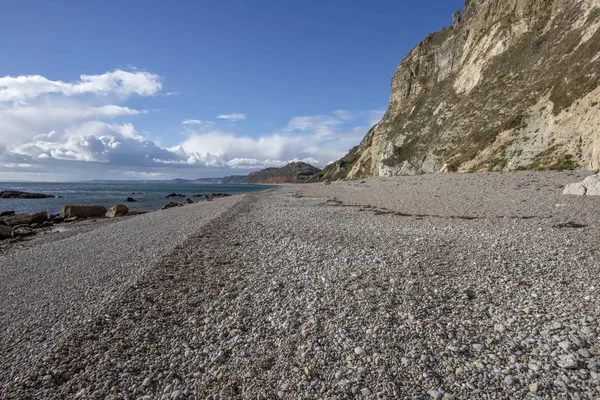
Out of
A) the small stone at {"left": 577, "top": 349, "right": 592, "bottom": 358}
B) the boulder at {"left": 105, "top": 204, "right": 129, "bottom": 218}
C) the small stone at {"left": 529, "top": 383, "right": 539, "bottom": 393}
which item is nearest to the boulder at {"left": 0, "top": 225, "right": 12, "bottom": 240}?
the boulder at {"left": 105, "top": 204, "right": 129, "bottom": 218}

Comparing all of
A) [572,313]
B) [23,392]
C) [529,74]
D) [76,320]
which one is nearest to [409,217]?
[572,313]

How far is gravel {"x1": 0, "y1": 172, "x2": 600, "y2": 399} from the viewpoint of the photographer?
4.45 metres

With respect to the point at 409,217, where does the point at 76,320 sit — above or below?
below

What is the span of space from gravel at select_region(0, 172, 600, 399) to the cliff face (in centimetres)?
2171

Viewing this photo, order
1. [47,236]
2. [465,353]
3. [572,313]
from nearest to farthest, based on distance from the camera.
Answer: [465,353]
[572,313]
[47,236]

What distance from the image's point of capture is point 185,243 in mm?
12664

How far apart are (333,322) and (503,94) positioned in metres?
46.2

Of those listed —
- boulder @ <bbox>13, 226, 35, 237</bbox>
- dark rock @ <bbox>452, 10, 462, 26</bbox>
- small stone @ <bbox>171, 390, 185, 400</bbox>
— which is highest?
dark rock @ <bbox>452, 10, 462, 26</bbox>

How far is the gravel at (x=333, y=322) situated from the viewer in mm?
4445

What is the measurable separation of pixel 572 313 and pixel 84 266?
14.0 meters

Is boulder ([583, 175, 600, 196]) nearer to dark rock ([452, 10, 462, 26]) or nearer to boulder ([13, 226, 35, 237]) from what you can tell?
boulder ([13, 226, 35, 237])

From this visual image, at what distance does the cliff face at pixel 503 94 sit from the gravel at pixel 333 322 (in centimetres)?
2171

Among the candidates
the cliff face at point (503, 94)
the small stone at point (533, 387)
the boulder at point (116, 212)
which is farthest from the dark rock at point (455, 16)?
the small stone at point (533, 387)

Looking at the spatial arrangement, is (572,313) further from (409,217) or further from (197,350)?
(409,217)
